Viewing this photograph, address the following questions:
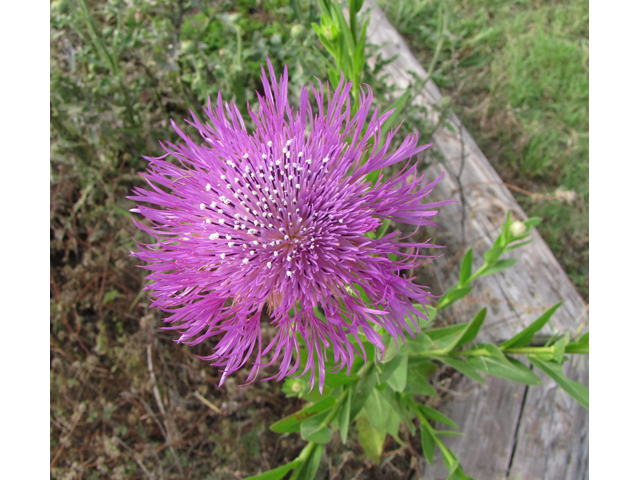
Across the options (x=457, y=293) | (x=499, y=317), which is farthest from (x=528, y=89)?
(x=457, y=293)

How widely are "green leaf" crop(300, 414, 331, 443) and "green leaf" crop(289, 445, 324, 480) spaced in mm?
121

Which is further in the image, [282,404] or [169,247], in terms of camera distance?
[282,404]

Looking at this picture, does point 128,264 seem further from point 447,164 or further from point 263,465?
point 447,164

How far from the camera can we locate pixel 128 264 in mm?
2607

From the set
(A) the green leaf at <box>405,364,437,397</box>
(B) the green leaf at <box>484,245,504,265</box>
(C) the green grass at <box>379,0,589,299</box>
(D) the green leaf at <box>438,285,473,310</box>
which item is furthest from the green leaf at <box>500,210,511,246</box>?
(C) the green grass at <box>379,0,589,299</box>

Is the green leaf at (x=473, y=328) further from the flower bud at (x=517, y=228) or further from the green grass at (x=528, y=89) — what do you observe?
the green grass at (x=528, y=89)

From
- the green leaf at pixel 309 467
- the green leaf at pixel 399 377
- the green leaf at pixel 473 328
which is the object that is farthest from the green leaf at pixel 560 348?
the green leaf at pixel 309 467

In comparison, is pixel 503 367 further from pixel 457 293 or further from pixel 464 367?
pixel 457 293

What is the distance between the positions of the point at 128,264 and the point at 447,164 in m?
1.96

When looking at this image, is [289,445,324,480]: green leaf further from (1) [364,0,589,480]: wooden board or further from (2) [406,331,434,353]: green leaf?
(1) [364,0,589,480]: wooden board

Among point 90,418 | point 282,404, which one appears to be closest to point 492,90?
point 282,404

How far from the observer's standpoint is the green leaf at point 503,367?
1.58 m

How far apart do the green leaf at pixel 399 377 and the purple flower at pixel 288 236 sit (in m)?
0.18

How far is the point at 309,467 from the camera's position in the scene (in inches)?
67.5
